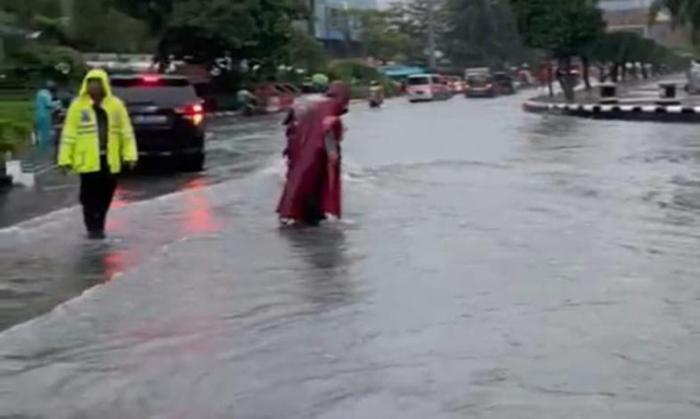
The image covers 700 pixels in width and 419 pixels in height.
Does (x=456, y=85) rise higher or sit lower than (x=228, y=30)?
lower

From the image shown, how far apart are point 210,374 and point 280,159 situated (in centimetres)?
1870

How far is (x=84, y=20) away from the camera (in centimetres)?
5962

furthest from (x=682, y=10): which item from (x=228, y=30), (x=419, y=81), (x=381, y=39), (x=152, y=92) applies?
(x=381, y=39)

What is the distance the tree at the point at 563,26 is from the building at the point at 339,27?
68043mm

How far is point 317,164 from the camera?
50.5ft

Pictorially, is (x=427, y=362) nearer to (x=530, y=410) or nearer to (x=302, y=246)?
(x=530, y=410)

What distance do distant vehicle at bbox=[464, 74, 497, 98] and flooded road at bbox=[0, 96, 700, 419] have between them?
70116 millimetres

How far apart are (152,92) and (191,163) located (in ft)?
3.94

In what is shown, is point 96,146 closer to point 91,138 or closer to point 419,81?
point 91,138

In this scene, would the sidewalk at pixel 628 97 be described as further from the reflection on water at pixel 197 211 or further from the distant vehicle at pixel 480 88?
the reflection on water at pixel 197 211

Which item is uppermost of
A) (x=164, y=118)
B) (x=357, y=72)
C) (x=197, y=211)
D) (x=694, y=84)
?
(x=164, y=118)

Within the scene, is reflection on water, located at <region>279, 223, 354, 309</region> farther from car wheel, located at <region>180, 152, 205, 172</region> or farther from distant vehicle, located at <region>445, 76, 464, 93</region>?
distant vehicle, located at <region>445, 76, 464, 93</region>

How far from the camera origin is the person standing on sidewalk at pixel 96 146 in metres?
14.7

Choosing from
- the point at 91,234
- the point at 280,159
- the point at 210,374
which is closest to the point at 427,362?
the point at 210,374
